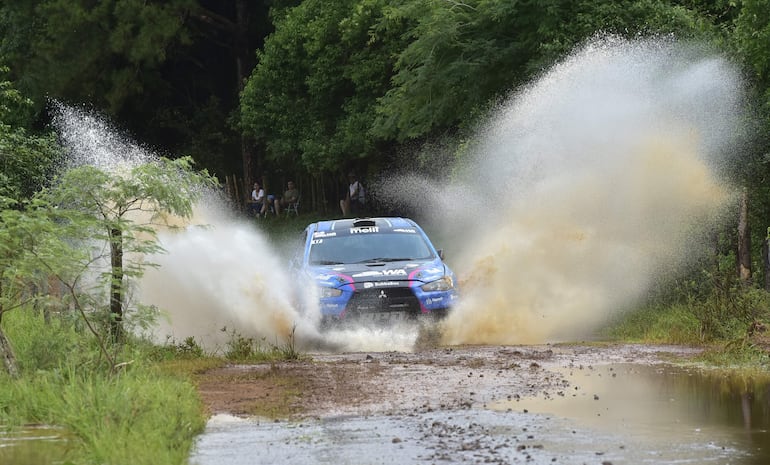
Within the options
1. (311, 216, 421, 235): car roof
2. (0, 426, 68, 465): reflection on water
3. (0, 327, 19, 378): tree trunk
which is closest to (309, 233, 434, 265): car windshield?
(311, 216, 421, 235): car roof

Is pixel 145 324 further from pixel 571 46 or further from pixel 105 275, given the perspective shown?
pixel 571 46

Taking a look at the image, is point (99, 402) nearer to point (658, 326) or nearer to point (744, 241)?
point (658, 326)

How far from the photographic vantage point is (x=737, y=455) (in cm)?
1026

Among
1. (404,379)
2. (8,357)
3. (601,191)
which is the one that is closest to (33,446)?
(8,357)

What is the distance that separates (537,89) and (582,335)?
784 centimetres

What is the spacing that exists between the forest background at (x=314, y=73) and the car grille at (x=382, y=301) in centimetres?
539

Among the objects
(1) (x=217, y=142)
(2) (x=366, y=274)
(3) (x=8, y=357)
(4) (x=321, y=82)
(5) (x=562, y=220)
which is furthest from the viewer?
(1) (x=217, y=142)

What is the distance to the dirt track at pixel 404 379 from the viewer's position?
13.1 meters

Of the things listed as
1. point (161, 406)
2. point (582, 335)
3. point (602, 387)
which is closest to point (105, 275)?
point (161, 406)

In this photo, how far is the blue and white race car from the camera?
61.9ft

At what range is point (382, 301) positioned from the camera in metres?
18.9

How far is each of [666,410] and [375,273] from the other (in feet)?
23.8

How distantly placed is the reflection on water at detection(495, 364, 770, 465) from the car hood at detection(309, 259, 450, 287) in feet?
13.0

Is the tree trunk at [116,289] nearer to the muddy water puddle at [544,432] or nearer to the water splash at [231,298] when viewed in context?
the muddy water puddle at [544,432]
